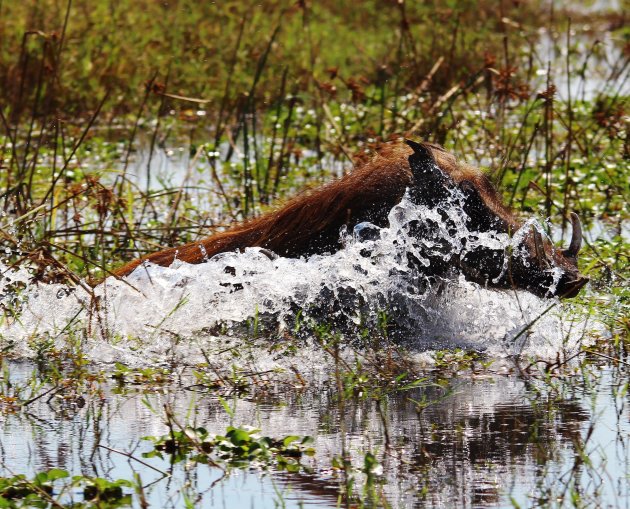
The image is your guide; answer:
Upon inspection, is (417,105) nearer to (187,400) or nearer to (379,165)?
(379,165)

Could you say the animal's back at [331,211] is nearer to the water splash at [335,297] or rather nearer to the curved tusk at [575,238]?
the water splash at [335,297]

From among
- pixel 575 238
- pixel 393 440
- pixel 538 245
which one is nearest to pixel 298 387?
pixel 393 440

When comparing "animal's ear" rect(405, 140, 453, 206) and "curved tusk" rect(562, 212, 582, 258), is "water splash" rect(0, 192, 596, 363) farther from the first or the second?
"curved tusk" rect(562, 212, 582, 258)

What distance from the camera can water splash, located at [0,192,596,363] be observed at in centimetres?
539

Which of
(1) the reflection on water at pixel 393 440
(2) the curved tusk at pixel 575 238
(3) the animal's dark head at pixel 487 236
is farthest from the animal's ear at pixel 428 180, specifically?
(1) the reflection on water at pixel 393 440

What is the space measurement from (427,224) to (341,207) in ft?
1.21

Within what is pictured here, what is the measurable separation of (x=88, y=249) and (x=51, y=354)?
169cm

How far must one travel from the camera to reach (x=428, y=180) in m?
5.48

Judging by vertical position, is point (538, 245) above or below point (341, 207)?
below

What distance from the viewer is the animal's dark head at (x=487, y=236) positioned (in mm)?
5484

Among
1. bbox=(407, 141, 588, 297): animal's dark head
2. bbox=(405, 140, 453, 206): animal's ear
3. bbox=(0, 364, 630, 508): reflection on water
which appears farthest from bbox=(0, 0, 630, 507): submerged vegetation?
bbox=(405, 140, 453, 206): animal's ear

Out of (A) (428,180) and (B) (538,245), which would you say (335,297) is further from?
(B) (538,245)

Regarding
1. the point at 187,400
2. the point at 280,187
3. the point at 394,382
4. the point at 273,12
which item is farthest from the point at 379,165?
the point at 273,12

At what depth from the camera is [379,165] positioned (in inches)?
222
